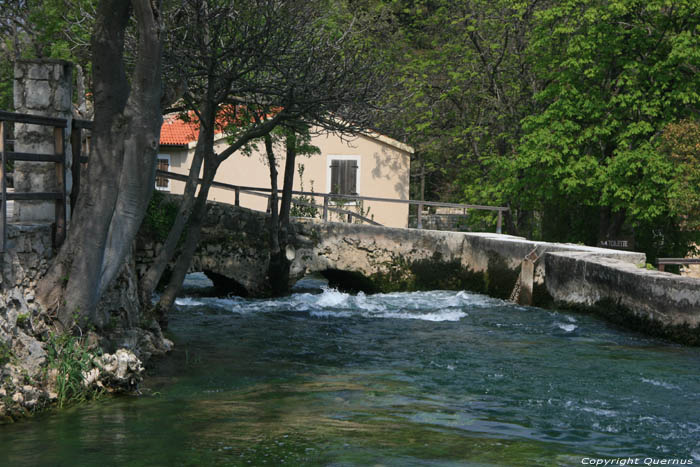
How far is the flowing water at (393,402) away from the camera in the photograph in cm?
634

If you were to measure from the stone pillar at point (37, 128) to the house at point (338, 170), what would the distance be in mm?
17546

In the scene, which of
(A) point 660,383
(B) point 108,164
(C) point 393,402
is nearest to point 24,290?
(B) point 108,164

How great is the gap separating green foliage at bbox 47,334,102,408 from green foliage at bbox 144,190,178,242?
7.86m

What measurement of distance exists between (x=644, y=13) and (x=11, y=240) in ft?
59.2

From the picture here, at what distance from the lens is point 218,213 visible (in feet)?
58.4

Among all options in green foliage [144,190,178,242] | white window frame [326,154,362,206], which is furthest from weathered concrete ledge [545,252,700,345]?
white window frame [326,154,362,206]

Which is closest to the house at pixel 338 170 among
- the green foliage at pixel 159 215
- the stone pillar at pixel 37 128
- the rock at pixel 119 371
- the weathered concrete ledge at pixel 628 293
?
the green foliage at pixel 159 215

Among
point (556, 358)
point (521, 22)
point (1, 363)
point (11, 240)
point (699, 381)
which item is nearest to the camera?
point (1, 363)

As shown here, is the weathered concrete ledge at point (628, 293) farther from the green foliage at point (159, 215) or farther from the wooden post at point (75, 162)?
the wooden post at point (75, 162)

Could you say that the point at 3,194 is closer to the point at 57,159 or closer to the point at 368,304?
the point at 57,159

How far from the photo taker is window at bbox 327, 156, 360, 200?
89.6ft

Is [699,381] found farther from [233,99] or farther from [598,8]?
[598,8]

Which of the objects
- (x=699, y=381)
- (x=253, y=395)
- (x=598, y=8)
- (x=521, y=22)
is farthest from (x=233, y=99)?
(x=521, y=22)

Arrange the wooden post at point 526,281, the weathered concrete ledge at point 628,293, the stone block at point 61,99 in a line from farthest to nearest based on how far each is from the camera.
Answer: the wooden post at point 526,281, the weathered concrete ledge at point 628,293, the stone block at point 61,99
